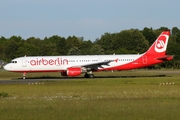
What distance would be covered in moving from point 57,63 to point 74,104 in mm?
34704

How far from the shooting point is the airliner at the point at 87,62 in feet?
179

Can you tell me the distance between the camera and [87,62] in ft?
182

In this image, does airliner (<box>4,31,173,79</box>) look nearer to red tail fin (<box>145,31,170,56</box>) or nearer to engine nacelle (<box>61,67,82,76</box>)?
red tail fin (<box>145,31,170,56</box>)

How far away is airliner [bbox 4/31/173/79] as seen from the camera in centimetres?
5455

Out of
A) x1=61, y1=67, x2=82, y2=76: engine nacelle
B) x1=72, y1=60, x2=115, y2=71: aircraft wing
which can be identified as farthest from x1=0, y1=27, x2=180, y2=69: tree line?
x1=61, y1=67, x2=82, y2=76: engine nacelle

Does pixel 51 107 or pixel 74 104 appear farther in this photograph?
pixel 74 104

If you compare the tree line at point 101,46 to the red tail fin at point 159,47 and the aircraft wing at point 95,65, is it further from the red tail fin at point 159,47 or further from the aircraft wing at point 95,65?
the aircraft wing at point 95,65

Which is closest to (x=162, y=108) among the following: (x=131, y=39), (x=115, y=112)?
(x=115, y=112)

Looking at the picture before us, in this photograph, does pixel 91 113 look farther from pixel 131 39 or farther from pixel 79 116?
pixel 131 39

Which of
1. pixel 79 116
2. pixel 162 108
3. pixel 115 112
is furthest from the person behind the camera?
pixel 162 108

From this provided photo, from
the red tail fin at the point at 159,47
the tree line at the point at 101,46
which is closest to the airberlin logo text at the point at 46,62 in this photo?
the red tail fin at the point at 159,47

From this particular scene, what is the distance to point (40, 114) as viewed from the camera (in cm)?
1639

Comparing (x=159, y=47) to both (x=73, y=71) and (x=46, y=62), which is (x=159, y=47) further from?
(x=46, y=62)

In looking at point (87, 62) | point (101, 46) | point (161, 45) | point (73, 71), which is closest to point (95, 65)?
point (87, 62)
